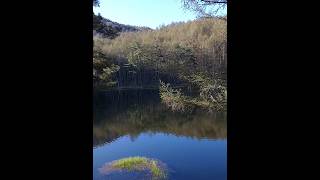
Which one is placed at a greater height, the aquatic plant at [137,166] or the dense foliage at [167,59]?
the dense foliage at [167,59]

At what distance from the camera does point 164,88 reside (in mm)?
12789

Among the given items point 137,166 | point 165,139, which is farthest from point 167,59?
point 137,166

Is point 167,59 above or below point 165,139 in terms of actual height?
above

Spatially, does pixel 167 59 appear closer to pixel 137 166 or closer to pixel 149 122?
pixel 149 122

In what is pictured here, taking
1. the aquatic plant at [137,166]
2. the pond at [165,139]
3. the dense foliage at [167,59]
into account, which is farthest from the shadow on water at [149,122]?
the dense foliage at [167,59]

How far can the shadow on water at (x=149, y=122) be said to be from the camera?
56.6 feet

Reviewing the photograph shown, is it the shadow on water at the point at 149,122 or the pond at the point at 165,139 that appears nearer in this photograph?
the pond at the point at 165,139

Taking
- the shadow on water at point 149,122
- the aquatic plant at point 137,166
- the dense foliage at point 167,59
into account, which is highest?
the dense foliage at point 167,59

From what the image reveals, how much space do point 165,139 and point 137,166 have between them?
17.0ft

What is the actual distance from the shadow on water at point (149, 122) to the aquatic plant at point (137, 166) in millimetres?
4344

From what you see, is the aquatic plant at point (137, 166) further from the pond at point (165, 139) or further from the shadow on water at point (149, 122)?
the shadow on water at point (149, 122)

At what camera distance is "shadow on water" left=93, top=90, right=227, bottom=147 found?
1727cm

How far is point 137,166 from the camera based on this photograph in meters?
11.9
